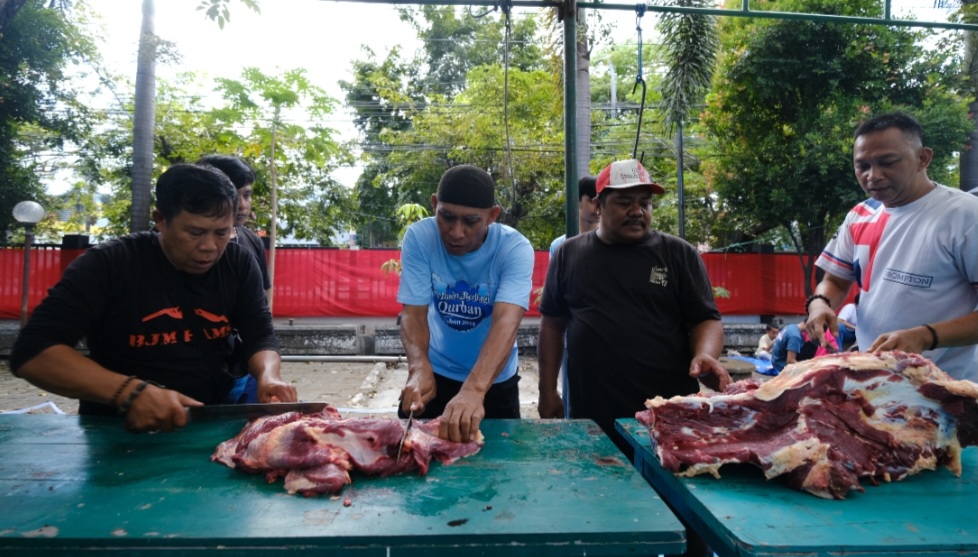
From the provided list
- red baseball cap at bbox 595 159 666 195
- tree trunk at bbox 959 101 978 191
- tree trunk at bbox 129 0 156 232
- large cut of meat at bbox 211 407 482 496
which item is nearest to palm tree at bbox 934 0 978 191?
tree trunk at bbox 959 101 978 191

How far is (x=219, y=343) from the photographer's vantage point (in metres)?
2.86

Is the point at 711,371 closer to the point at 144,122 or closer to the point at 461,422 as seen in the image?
the point at 461,422

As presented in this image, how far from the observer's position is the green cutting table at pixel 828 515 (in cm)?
154

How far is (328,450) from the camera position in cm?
207

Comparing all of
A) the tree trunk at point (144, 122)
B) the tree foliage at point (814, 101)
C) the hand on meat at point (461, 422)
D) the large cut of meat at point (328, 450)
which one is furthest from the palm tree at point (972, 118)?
the tree trunk at point (144, 122)

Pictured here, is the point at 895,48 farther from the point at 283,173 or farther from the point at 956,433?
the point at 283,173

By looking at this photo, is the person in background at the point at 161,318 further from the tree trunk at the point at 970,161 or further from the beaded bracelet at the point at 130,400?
the tree trunk at the point at 970,161

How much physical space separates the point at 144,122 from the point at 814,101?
12.1 m

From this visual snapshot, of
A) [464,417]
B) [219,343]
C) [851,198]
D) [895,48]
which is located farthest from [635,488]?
[895,48]

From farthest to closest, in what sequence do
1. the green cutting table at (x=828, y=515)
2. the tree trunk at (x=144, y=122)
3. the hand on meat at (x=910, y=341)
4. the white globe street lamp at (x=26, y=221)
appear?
the white globe street lamp at (x=26, y=221)
the tree trunk at (x=144, y=122)
the hand on meat at (x=910, y=341)
the green cutting table at (x=828, y=515)

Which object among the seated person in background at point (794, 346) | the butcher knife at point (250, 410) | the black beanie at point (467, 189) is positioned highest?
the black beanie at point (467, 189)

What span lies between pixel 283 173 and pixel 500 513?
50.2 ft

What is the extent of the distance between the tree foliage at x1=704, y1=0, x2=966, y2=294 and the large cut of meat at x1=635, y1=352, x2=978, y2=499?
10.0 meters

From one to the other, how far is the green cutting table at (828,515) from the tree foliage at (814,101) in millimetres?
10486
